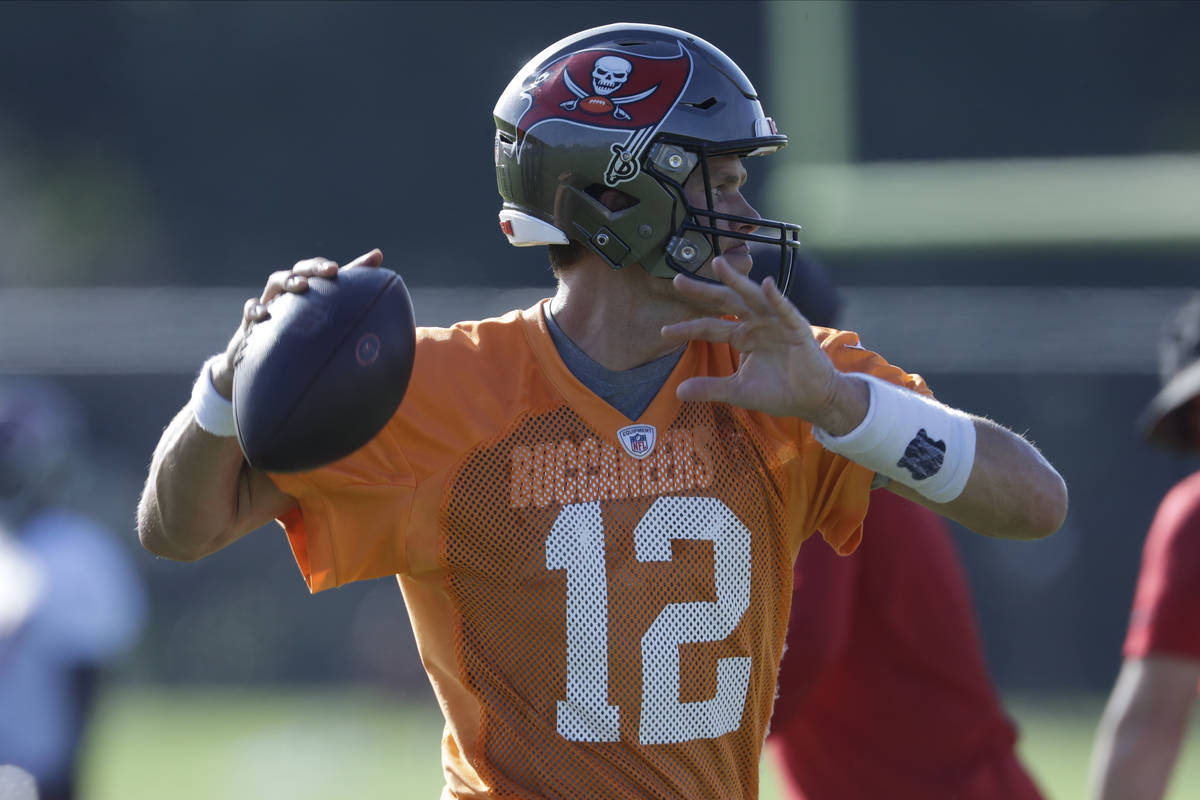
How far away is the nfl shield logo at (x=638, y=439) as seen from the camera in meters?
2.48

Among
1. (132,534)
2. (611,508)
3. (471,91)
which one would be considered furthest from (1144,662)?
(471,91)

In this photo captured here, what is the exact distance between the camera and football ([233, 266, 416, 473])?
2.18 m

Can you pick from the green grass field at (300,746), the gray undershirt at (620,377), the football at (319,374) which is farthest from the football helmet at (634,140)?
the green grass field at (300,746)

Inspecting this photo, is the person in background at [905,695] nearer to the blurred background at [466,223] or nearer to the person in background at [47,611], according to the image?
the person in background at [47,611]

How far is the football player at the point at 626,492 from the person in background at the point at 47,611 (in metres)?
2.32

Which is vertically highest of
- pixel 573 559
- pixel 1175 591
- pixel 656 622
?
pixel 573 559

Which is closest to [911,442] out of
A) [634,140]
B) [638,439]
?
[638,439]

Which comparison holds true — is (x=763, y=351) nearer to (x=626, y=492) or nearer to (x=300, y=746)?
(x=626, y=492)

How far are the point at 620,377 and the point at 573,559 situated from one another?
347 mm

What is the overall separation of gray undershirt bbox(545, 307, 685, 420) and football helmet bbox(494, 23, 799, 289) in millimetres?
A: 158

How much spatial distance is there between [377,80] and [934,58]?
3925 millimetres

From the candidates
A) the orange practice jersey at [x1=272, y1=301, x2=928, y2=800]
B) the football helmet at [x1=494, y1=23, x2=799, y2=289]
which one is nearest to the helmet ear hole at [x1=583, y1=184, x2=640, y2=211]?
the football helmet at [x1=494, y1=23, x2=799, y2=289]

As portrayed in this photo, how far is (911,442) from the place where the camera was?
2307 mm

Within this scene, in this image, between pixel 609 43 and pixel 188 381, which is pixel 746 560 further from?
pixel 188 381
